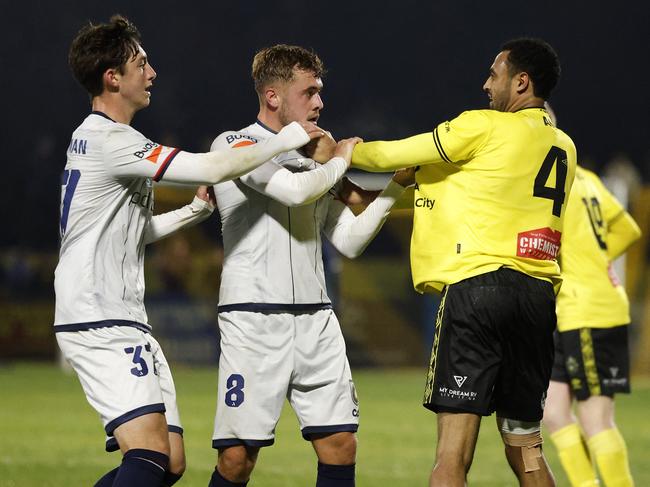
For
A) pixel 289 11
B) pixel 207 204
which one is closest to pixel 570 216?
pixel 207 204

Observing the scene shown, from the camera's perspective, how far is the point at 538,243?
16.5ft

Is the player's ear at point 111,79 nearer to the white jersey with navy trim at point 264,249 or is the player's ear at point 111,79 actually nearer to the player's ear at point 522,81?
the white jersey with navy trim at point 264,249

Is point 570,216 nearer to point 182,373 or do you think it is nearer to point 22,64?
point 182,373

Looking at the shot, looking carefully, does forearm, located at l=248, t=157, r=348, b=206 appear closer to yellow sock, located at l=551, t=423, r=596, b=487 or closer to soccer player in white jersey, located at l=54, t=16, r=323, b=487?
soccer player in white jersey, located at l=54, t=16, r=323, b=487

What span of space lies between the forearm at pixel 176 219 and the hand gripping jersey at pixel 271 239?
257 millimetres

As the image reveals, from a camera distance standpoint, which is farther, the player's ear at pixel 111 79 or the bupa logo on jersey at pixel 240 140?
the bupa logo on jersey at pixel 240 140

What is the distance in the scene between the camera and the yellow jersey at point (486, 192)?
4953 mm

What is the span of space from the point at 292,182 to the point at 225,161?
0.35 metres

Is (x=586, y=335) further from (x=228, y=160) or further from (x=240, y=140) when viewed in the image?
(x=228, y=160)

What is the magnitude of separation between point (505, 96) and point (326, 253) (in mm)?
11535

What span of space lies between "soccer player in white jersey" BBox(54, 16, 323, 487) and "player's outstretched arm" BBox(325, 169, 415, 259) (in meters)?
0.65

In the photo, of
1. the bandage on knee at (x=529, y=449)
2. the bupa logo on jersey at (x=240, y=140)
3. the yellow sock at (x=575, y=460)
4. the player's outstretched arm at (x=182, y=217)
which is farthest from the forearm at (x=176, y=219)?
the yellow sock at (x=575, y=460)

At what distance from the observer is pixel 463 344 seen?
16.3 feet

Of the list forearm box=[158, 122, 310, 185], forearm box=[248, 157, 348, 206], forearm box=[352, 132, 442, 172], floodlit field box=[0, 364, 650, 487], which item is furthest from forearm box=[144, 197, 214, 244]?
floodlit field box=[0, 364, 650, 487]
